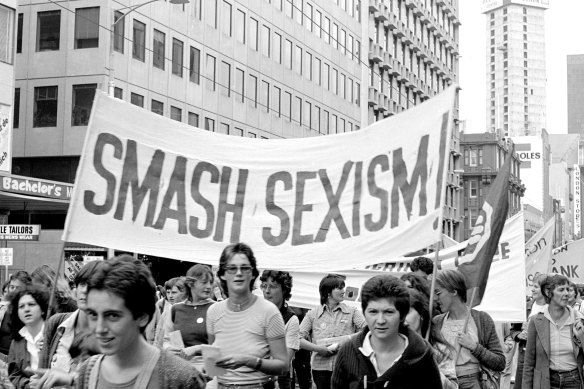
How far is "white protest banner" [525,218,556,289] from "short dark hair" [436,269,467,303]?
8.02 m

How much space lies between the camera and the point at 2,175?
92.8 ft

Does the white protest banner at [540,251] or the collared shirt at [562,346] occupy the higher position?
Answer: the white protest banner at [540,251]

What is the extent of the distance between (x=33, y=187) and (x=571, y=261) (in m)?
18.3

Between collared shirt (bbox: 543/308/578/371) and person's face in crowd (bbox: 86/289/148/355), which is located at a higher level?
person's face in crowd (bbox: 86/289/148/355)

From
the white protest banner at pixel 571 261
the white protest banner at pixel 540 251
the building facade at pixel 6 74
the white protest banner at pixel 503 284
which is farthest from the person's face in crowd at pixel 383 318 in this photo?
the building facade at pixel 6 74

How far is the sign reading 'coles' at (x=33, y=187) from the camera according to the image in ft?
93.6

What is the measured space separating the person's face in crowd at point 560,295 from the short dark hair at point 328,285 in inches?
91.8

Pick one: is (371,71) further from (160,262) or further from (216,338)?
(216,338)

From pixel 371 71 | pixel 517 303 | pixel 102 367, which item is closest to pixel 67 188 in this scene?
pixel 517 303

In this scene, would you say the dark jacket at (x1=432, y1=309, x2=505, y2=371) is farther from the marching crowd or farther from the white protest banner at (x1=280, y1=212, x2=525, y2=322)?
the white protest banner at (x1=280, y1=212, x2=525, y2=322)

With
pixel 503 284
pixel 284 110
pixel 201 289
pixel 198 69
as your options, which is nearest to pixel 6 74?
pixel 198 69

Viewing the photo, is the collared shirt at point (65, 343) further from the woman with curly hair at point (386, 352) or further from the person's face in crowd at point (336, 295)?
the person's face in crowd at point (336, 295)

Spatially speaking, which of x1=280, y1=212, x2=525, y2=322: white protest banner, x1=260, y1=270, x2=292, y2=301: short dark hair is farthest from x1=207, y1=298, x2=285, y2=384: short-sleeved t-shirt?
x1=280, y1=212, x2=525, y2=322: white protest banner

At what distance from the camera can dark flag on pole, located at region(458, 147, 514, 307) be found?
289 inches
